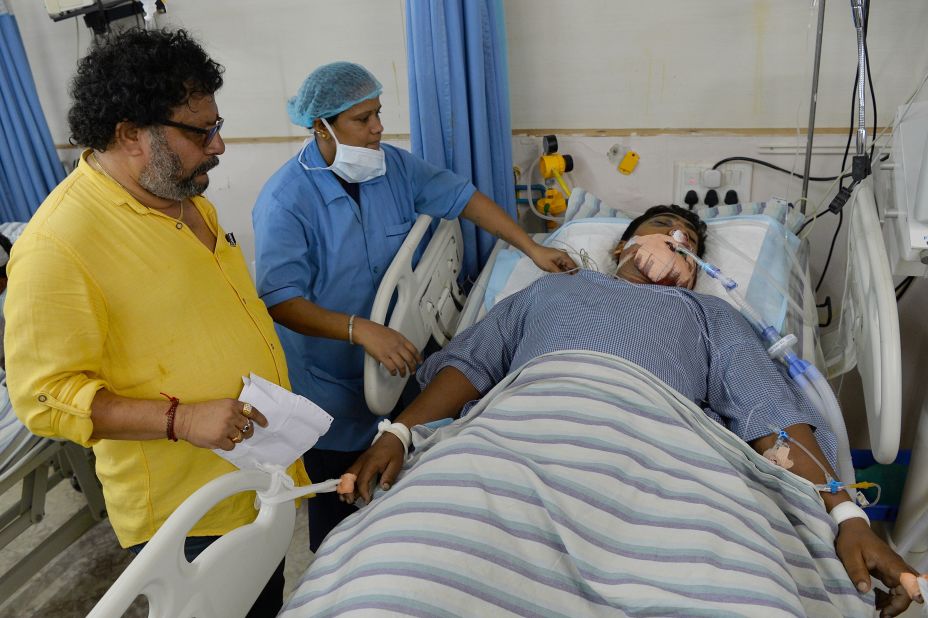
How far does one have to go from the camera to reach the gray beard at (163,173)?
118 centimetres

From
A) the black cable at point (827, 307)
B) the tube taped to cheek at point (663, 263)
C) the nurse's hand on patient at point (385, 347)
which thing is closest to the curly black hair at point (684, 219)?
the tube taped to cheek at point (663, 263)

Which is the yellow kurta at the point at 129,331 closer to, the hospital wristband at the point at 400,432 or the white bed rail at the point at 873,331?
the hospital wristband at the point at 400,432

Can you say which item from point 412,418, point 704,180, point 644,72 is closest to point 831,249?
point 704,180

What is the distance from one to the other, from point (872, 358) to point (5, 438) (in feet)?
7.76

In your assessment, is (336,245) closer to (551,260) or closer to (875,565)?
(551,260)

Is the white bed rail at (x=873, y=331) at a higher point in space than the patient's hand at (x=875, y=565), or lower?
higher

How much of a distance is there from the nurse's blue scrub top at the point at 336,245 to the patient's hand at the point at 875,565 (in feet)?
3.89

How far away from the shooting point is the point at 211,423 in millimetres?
1148

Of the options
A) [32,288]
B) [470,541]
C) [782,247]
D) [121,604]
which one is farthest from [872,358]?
[32,288]

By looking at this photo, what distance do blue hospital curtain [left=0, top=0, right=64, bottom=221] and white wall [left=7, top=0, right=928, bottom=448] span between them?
0.77 meters

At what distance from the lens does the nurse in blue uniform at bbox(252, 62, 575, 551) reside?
1.67m

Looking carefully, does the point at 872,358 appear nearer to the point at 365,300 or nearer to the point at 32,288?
the point at 365,300

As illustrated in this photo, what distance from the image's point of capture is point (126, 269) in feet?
3.80

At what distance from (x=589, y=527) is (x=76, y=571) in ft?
6.44
